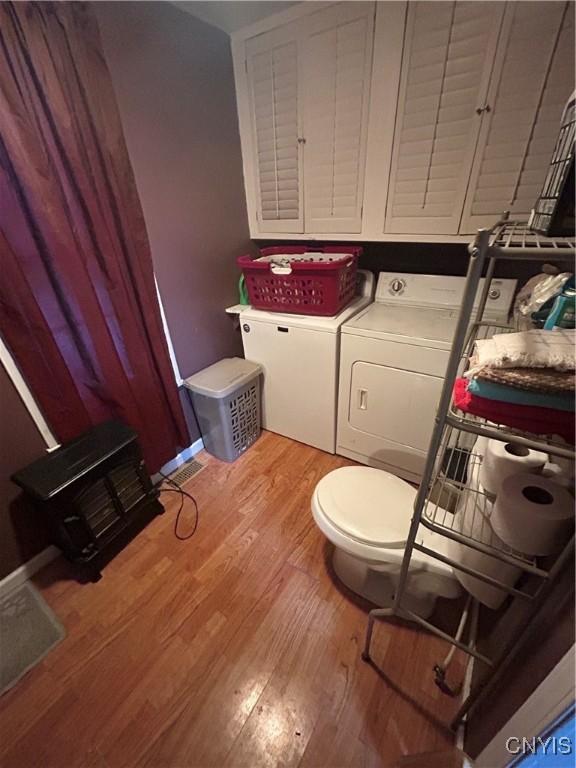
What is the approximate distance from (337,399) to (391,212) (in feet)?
3.41

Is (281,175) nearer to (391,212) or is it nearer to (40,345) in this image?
(391,212)

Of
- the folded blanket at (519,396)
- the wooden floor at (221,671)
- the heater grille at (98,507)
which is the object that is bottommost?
the wooden floor at (221,671)

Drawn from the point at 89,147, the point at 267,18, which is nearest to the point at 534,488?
the point at 89,147

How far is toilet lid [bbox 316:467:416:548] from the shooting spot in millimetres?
1088

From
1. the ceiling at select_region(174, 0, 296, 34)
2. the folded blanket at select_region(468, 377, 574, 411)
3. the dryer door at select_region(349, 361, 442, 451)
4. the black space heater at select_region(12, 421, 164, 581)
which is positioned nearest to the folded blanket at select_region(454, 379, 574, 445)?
the folded blanket at select_region(468, 377, 574, 411)

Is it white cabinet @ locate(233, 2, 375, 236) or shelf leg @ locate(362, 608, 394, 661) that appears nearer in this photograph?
shelf leg @ locate(362, 608, 394, 661)

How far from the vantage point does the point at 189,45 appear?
58.2 inches

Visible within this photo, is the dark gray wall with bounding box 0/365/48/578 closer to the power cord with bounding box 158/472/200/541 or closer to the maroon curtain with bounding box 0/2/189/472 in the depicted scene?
the maroon curtain with bounding box 0/2/189/472

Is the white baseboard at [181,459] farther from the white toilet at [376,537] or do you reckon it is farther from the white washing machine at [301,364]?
the white toilet at [376,537]

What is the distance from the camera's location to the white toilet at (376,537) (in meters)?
1.06

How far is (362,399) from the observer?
68.6 inches

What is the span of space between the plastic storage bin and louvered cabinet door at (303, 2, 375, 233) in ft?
3.29

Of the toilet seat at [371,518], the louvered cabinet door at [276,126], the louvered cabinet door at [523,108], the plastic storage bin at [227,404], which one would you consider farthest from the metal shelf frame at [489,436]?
the louvered cabinet door at [276,126]

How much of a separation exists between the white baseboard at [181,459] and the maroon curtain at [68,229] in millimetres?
494
